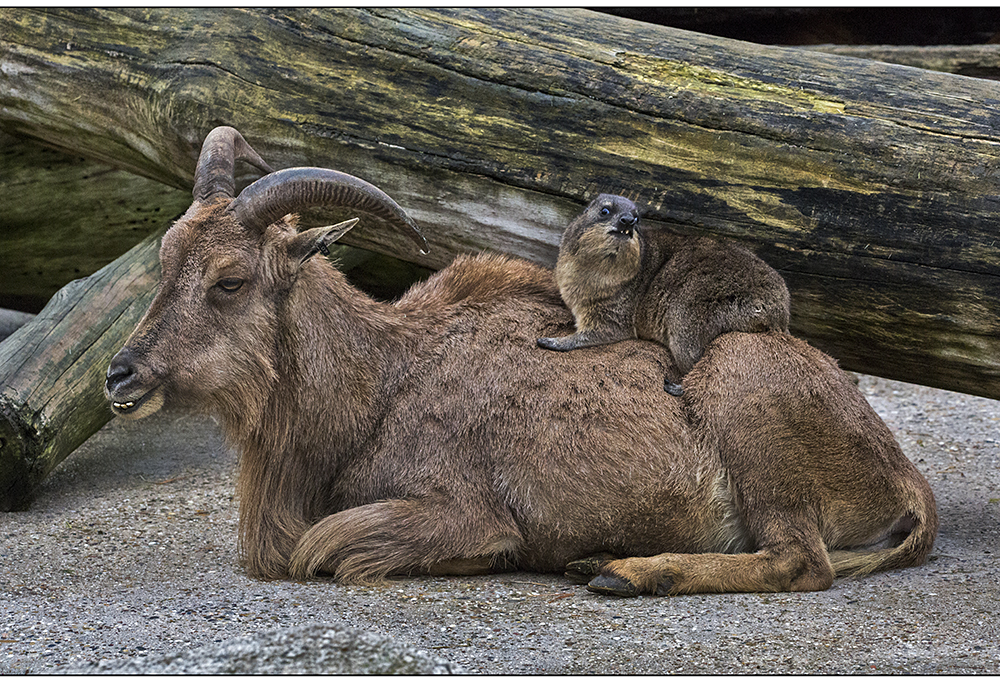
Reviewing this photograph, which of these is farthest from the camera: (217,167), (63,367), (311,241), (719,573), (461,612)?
(63,367)

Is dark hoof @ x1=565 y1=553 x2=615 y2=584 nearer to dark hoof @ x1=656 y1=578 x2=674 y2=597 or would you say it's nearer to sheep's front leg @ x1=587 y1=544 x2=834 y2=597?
sheep's front leg @ x1=587 y1=544 x2=834 y2=597

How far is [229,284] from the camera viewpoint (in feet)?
14.5

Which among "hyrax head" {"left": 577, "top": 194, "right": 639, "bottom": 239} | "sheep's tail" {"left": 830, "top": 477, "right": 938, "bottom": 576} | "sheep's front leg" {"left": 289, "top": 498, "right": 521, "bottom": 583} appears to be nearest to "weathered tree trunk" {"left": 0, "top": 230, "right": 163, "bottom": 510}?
"sheep's front leg" {"left": 289, "top": 498, "right": 521, "bottom": 583}

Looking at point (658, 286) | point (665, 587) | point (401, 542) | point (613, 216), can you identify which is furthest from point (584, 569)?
point (613, 216)

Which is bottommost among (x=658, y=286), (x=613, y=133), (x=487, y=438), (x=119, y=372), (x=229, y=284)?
(x=487, y=438)

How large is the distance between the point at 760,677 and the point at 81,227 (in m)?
5.46

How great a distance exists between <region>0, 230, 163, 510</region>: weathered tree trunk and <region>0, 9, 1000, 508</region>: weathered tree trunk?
0.78 meters

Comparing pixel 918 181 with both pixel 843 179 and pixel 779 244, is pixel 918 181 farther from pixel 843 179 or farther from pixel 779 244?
pixel 779 244

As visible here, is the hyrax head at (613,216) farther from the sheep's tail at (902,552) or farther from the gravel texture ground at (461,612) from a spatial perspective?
the sheep's tail at (902,552)

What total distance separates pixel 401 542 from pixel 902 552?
225 cm

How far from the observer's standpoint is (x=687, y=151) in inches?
194

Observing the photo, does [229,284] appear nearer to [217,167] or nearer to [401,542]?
[217,167]

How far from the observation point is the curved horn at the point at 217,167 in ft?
15.6

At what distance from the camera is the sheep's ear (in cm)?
442
